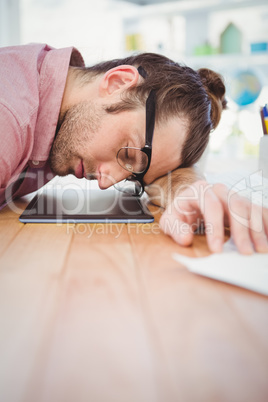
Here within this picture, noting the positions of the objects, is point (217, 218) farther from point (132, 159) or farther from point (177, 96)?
point (177, 96)

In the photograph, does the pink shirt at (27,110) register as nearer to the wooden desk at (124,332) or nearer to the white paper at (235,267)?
the wooden desk at (124,332)

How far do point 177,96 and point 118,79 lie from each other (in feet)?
0.55

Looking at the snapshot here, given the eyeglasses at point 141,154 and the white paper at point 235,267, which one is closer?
the white paper at point 235,267

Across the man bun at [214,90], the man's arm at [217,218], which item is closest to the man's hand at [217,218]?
the man's arm at [217,218]

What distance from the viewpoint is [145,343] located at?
0.29 meters

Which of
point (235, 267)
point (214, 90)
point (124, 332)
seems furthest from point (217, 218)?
point (214, 90)

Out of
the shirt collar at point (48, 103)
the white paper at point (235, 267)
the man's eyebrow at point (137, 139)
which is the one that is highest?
the shirt collar at point (48, 103)

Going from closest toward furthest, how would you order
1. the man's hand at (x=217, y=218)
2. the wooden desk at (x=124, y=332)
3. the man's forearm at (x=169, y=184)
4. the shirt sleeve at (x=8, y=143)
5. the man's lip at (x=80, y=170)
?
1. the wooden desk at (x=124, y=332)
2. the man's hand at (x=217, y=218)
3. the shirt sleeve at (x=8, y=143)
4. the man's forearm at (x=169, y=184)
5. the man's lip at (x=80, y=170)

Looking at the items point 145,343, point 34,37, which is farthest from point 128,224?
point 34,37

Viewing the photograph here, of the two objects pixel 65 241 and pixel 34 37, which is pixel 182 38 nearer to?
pixel 34 37

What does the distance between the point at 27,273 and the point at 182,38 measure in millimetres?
2702

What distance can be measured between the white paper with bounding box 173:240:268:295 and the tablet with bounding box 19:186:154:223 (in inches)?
8.9

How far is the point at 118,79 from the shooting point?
96cm

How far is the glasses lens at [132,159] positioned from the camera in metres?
0.89
